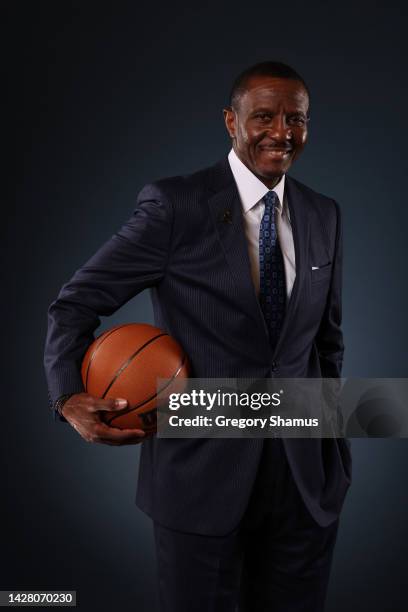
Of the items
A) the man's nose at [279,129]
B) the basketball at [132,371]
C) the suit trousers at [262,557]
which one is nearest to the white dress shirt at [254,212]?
the man's nose at [279,129]

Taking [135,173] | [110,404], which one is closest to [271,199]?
[110,404]

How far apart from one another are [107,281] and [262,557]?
94 cm

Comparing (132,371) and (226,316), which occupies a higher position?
(226,316)

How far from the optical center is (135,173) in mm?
Result: 4137

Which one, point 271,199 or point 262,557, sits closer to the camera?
point 271,199

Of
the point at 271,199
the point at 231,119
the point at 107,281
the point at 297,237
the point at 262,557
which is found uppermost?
the point at 231,119

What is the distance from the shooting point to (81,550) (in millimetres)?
4059

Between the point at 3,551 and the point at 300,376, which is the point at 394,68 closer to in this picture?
the point at 300,376

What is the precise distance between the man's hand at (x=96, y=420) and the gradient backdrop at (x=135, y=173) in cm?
195

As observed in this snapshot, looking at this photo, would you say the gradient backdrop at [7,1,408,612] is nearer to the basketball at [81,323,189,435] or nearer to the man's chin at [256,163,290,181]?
the man's chin at [256,163,290,181]

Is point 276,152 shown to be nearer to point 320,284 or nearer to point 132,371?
point 320,284

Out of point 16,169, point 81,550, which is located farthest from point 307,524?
point 16,169

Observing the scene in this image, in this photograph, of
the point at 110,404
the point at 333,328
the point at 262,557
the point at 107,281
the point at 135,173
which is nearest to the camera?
the point at 110,404

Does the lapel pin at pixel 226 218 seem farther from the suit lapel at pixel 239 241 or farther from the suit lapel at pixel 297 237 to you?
the suit lapel at pixel 297 237
